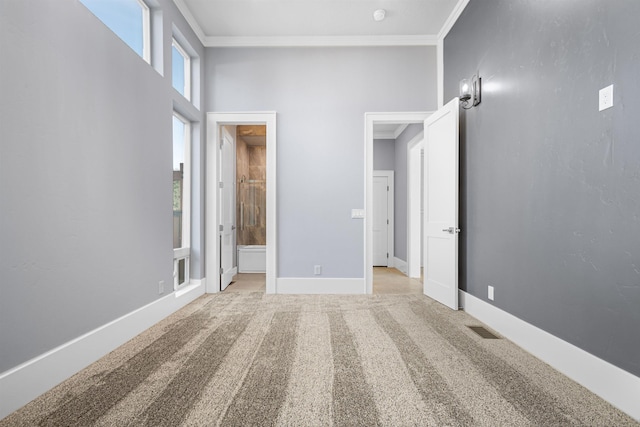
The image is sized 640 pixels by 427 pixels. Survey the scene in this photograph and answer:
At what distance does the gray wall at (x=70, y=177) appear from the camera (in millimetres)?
1430

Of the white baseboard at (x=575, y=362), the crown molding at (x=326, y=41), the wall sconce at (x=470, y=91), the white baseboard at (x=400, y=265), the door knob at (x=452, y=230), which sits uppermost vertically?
the crown molding at (x=326, y=41)

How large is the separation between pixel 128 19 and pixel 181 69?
1046mm

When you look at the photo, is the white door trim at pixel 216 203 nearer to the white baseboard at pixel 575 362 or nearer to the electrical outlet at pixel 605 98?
the white baseboard at pixel 575 362

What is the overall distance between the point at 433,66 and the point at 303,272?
3.07 meters

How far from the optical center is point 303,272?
3.79 meters

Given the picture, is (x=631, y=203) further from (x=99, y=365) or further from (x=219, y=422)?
(x=99, y=365)

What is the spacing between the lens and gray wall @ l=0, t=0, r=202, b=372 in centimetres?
143

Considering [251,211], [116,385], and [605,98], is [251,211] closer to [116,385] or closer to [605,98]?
[116,385]

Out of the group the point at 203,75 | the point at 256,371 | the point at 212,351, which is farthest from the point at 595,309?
the point at 203,75

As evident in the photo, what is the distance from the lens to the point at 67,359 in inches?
67.0

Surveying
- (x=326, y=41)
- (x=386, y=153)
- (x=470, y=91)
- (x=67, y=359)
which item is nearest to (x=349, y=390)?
(x=67, y=359)

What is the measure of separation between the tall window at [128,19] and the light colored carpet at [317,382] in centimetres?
235

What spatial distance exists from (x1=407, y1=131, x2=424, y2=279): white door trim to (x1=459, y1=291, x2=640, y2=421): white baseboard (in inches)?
96.1

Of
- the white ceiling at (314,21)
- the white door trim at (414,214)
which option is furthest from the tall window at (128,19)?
the white door trim at (414,214)
